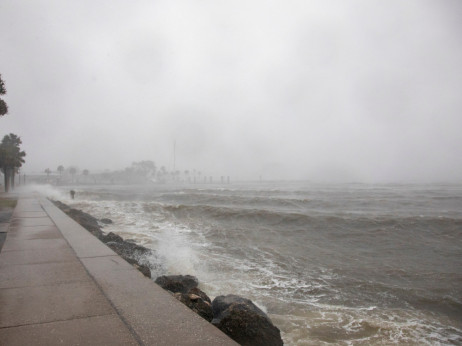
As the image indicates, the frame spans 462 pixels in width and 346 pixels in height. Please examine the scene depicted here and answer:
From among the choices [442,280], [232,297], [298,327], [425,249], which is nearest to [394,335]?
[298,327]

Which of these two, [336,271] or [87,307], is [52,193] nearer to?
[336,271]

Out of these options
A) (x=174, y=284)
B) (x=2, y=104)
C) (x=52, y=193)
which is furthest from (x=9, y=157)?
(x=174, y=284)

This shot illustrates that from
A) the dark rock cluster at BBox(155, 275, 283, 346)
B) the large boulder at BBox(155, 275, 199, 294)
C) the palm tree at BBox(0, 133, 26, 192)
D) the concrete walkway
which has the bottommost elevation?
the large boulder at BBox(155, 275, 199, 294)

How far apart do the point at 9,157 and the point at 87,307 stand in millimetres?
44600

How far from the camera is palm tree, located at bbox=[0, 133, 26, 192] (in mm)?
38287

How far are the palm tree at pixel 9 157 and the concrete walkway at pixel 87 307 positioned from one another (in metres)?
41.3

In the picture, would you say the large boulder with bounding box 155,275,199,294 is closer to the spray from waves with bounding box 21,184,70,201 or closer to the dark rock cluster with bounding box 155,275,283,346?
the dark rock cluster with bounding box 155,275,283,346

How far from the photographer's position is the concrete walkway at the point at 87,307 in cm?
233

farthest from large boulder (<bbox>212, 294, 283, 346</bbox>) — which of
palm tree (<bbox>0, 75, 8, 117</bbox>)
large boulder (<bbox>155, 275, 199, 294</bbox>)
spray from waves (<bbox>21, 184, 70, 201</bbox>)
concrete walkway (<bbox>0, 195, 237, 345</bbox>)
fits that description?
spray from waves (<bbox>21, 184, 70, 201</bbox>)

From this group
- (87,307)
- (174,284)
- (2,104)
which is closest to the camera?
(87,307)

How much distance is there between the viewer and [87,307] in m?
2.88

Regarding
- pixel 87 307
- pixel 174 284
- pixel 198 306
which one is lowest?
pixel 174 284

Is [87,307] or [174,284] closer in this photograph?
[87,307]

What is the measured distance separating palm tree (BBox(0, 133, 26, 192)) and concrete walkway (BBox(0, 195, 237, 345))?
41281mm
